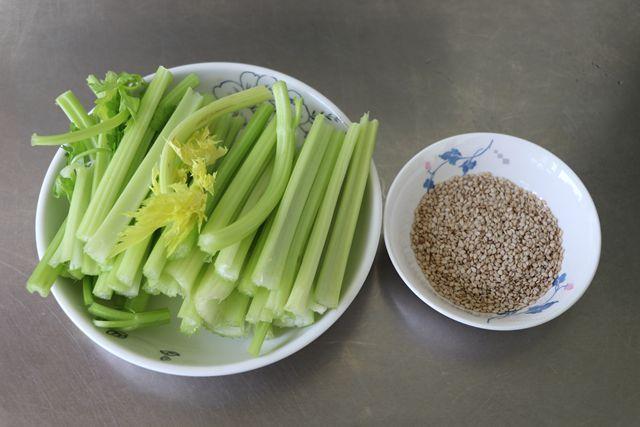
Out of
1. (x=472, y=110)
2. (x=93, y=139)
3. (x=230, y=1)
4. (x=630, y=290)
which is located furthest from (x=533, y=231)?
(x=230, y=1)

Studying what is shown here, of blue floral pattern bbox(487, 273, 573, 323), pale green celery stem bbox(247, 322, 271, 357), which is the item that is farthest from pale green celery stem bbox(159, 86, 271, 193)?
blue floral pattern bbox(487, 273, 573, 323)

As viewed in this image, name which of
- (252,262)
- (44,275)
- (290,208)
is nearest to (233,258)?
(252,262)

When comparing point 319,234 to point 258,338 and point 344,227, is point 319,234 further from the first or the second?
point 258,338

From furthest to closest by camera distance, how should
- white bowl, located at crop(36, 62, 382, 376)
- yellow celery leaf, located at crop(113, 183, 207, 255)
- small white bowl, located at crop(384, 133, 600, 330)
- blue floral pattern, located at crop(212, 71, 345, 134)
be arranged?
blue floral pattern, located at crop(212, 71, 345, 134)
small white bowl, located at crop(384, 133, 600, 330)
white bowl, located at crop(36, 62, 382, 376)
yellow celery leaf, located at crop(113, 183, 207, 255)

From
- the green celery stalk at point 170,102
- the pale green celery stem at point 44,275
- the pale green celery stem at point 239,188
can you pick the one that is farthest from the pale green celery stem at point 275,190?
Result: the pale green celery stem at point 44,275

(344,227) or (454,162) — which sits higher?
(344,227)

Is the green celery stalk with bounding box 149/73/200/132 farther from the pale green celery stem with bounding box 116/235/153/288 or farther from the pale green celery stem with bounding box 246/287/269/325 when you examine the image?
the pale green celery stem with bounding box 246/287/269/325

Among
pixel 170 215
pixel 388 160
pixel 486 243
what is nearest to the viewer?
pixel 170 215
